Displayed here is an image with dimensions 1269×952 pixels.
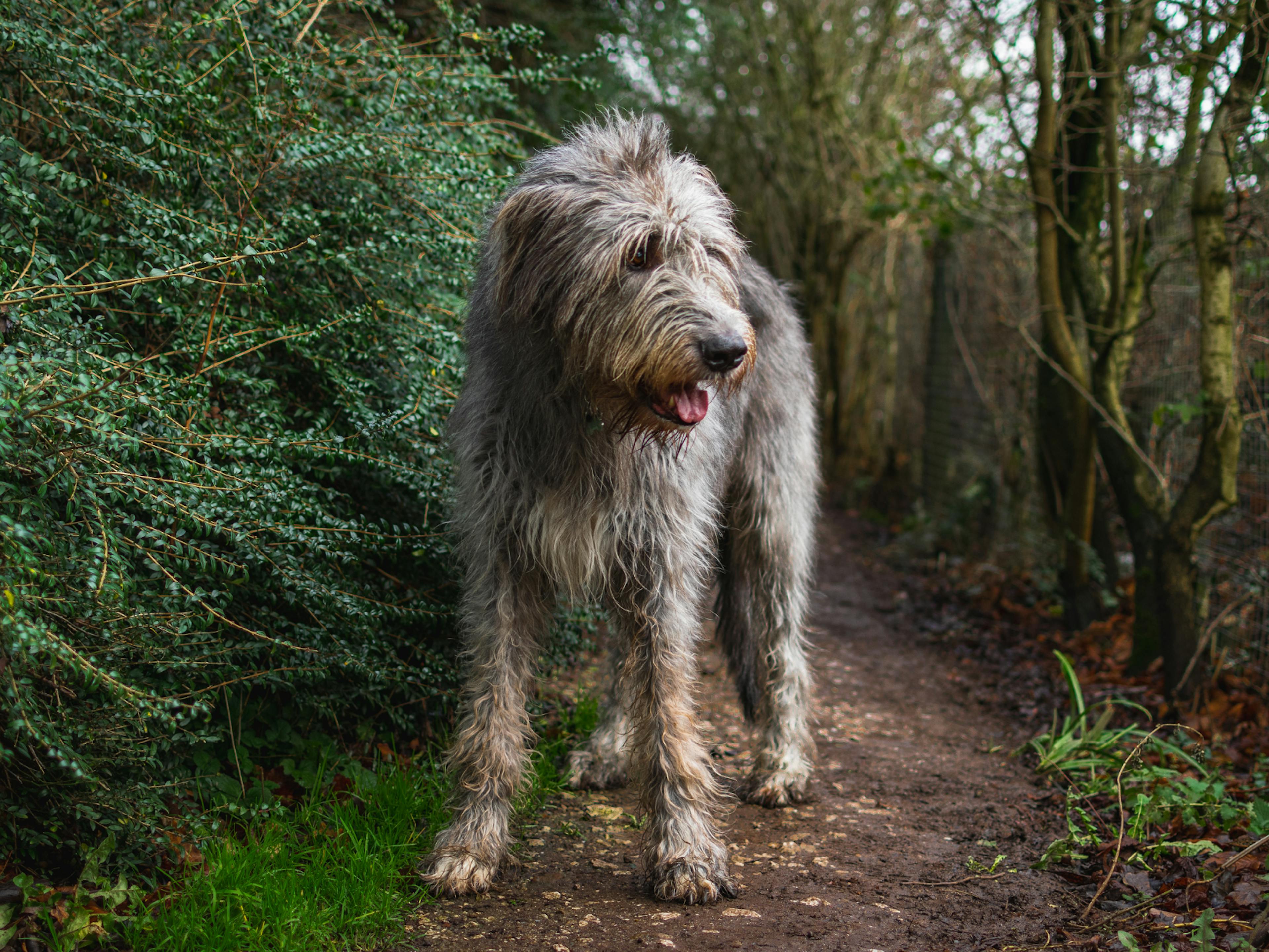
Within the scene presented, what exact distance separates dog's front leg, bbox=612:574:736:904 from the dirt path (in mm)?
93

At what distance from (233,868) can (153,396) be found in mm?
1339

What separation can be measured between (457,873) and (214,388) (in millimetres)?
1862

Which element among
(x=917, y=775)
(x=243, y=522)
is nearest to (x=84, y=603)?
(x=243, y=522)

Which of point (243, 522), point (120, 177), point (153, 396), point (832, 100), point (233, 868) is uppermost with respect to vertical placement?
point (832, 100)

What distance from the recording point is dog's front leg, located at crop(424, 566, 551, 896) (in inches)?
122

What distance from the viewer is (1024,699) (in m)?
5.35

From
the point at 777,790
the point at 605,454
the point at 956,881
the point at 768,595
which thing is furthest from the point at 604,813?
the point at 605,454

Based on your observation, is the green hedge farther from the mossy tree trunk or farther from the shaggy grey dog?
the mossy tree trunk

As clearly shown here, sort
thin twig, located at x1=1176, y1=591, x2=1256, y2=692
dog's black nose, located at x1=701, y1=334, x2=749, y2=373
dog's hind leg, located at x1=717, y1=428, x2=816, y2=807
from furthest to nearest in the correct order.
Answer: thin twig, located at x1=1176, y1=591, x2=1256, y2=692 → dog's hind leg, located at x1=717, y1=428, x2=816, y2=807 → dog's black nose, located at x1=701, y1=334, x2=749, y2=373

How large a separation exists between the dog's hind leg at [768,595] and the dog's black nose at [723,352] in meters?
1.39

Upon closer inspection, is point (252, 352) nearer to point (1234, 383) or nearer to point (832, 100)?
point (1234, 383)

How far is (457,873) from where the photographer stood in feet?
9.97

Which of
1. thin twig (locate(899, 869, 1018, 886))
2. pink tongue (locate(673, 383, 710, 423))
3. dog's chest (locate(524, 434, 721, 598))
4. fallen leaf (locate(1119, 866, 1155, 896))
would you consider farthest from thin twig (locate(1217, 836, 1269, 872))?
pink tongue (locate(673, 383, 710, 423))

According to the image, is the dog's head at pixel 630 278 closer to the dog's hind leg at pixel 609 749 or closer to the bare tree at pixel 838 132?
the dog's hind leg at pixel 609 749
